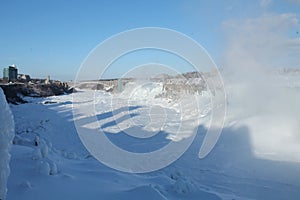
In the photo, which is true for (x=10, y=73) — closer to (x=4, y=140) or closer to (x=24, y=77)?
(x=24, y=77)

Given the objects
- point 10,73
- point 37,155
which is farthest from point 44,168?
point 10,73

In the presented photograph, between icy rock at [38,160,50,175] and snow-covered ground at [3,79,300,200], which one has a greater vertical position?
icy rock at [38,160,50,175]

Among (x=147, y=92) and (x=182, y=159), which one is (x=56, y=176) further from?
(x=147, y=92)

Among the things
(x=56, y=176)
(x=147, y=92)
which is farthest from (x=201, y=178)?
(x=147, y=92)

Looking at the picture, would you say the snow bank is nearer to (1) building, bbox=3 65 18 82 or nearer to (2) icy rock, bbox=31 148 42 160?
(2) icy rock, bbox=31 148 42 160

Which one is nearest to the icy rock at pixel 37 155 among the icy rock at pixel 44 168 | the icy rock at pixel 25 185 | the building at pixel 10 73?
the icy rock at pixel 44 168

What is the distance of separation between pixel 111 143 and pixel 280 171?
4672 mm

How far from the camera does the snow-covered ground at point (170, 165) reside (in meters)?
3.38

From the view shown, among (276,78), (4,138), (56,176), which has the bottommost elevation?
(56,176)

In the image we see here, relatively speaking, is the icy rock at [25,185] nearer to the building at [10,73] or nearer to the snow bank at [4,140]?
the snow bank at [4,140]

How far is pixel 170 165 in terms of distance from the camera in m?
6.20

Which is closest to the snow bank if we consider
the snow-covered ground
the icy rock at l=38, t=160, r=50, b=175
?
the snow-covered ground

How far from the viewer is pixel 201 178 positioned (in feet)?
17.6

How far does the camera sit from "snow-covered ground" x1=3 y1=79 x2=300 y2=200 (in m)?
3.38
